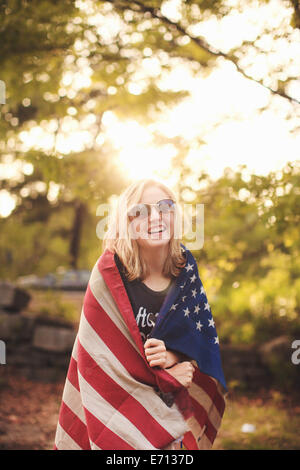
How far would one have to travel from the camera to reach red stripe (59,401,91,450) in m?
2.10

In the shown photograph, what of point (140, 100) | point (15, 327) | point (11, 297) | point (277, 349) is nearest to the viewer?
point (140, 100)

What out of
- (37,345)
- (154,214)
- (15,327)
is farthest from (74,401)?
(15,327)

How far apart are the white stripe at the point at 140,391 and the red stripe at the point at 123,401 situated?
0.02 m

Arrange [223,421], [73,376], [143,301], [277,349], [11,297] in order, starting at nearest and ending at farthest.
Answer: [143,301] → [73,376] → [223,421] → [277,349] → [11,297]

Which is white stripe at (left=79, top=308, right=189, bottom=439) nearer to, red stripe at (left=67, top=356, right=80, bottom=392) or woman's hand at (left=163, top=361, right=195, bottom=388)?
woman's hand at (left=163, top=361, right=195, bottom=388)

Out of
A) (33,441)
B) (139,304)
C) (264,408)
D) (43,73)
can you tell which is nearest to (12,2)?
(43,73)

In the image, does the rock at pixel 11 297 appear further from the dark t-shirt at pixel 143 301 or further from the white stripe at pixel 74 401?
the dark t-shirt at pixel 143 301

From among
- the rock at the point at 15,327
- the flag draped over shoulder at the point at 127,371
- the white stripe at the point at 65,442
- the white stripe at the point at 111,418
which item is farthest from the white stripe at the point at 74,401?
the rock at the point at 15,327

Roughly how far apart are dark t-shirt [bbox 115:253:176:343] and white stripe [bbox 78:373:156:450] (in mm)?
358

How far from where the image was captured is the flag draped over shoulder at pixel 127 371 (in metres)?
1.85

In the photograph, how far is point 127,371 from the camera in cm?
192

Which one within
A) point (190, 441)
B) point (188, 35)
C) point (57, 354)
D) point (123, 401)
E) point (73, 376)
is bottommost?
point (57, 354)

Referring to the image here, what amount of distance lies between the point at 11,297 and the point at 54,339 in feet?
3.62

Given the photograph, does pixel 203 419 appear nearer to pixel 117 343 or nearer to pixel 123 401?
pixel 123 401
